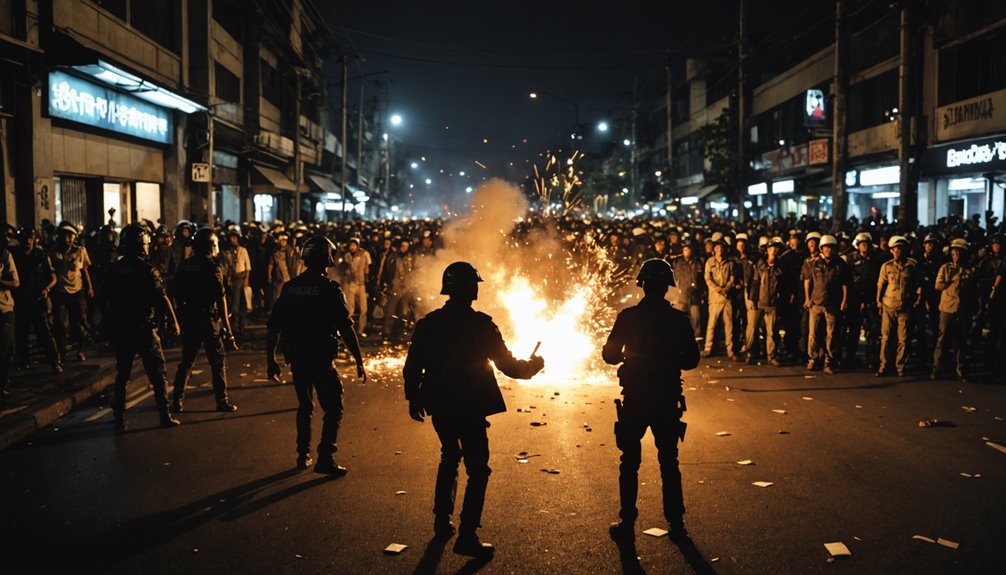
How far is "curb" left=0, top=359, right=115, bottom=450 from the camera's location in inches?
314

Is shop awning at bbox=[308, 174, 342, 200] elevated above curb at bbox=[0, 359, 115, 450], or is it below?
above

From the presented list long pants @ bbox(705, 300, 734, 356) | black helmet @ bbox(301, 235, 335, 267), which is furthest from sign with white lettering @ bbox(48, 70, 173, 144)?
long pants @ bbox(705, 300, 734, 356)

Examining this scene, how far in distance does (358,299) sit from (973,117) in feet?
64.1

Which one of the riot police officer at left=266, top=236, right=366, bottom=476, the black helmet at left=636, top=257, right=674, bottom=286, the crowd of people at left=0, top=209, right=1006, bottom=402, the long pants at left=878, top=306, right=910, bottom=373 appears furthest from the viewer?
the long pants at left=878, top=306, right=910, bottom=373

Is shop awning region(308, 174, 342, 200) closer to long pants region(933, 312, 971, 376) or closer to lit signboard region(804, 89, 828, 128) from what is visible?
lit signboard region(804, 89, 828, 128)

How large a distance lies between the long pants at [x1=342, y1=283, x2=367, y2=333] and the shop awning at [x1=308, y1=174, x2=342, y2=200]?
34.9 meters

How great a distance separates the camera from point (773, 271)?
12695 mm

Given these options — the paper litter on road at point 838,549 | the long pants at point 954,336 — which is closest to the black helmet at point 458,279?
the paper litter on road at point 838,549

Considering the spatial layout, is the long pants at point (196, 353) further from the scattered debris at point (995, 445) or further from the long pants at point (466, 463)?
the scattered debris at point (995, 445)

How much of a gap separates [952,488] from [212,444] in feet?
20.6

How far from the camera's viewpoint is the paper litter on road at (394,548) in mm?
5117

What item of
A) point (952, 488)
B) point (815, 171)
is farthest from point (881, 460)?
point (815, 171)

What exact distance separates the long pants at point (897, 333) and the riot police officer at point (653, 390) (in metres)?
7.32

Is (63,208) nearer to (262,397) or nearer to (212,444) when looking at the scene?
(262,397)
